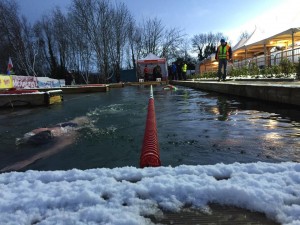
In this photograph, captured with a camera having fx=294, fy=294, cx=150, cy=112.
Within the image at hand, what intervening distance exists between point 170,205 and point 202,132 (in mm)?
2974

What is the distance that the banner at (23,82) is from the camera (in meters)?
16.6

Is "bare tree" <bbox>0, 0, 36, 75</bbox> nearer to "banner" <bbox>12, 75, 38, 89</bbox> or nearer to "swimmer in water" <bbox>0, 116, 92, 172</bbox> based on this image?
"banner" <bbox>12, 75, 38, 89</bbox>

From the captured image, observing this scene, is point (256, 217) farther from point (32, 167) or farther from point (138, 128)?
point (138, 128)

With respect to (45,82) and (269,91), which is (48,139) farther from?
(45,82)

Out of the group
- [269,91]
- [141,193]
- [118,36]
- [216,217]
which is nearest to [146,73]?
[118,36]

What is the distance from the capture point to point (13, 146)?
13.1 ft

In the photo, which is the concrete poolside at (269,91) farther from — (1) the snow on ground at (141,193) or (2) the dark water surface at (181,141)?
(1) the snow on ground at (141,193)

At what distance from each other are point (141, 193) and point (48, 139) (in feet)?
9.85

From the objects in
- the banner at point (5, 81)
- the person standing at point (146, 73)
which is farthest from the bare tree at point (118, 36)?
Result: the banner at point (5, 81)

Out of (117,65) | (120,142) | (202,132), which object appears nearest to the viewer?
(120,142)

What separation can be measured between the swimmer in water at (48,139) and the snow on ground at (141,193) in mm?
1515

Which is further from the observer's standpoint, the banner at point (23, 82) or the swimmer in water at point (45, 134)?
the banner at point (23, 82)

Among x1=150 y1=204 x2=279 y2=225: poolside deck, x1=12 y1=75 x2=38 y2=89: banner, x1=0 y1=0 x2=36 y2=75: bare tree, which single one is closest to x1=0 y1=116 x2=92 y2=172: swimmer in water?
x1=150 y1=204 x2=279 y2=225: poolside deck

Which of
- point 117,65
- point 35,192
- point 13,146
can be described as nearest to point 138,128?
point 13,146
